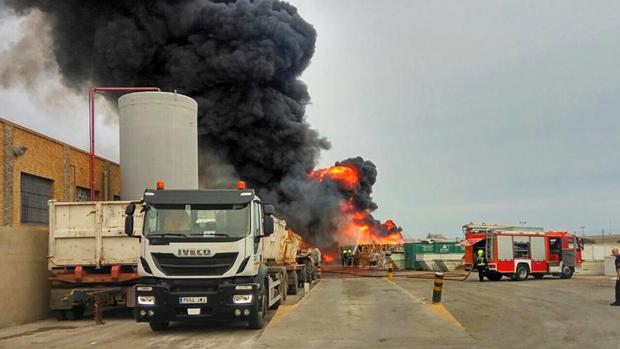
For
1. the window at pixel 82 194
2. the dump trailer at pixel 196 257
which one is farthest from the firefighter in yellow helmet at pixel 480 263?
the dump trailer at pixel 196 257

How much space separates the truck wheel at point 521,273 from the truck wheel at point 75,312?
21.1 metres

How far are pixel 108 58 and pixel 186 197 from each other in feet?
75.3

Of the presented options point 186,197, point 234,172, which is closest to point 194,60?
point 234,172

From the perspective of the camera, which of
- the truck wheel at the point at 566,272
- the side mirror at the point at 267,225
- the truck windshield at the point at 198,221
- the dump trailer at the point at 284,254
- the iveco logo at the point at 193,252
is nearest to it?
the iveco logo at the point at 193,252

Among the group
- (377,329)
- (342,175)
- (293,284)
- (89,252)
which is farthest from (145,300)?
(342,175)

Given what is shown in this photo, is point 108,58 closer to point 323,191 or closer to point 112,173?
point 112,173

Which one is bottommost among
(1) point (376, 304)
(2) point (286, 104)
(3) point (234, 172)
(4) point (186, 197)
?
(1) point (376, 304)

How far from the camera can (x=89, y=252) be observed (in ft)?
45.5

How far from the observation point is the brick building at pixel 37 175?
51.4 ft

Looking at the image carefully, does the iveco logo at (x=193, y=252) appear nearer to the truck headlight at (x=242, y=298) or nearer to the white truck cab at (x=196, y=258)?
the white truck cab at (x=196, y=258)

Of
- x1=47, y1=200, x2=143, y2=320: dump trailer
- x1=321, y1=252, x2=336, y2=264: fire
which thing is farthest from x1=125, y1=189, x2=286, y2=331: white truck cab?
x1=321, y1=252, x2=336, y2=264: fire

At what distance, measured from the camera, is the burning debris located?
31.5 metres

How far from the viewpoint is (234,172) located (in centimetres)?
3478

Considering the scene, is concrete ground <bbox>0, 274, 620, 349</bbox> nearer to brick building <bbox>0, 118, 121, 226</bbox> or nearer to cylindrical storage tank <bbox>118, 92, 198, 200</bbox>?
brick building <bbox>0, 118, 121, 226</bbox>
